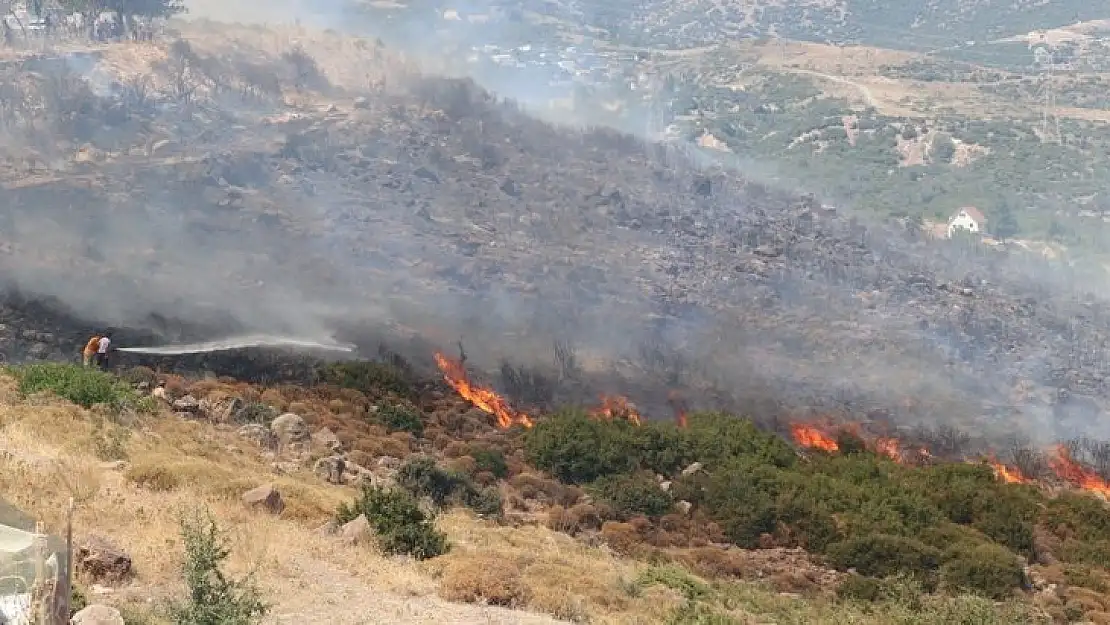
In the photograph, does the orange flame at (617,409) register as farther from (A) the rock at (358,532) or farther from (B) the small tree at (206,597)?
(B) the small tree at (206,597)

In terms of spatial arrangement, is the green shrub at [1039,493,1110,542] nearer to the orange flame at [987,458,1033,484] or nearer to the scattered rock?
the orange flame at [987,458,1033,484]

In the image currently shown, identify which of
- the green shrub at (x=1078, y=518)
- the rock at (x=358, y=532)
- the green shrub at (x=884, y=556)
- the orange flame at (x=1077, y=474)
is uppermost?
the rock at (x=358, y=532)

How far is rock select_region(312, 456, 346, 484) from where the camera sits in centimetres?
2606

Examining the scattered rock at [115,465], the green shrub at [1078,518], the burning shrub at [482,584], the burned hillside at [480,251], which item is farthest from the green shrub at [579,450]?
the scattered rock at [115,465]

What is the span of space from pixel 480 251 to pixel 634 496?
32.4 meters

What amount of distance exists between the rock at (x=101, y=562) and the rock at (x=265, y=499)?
4.45 meters

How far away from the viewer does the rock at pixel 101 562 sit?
14.1 meters

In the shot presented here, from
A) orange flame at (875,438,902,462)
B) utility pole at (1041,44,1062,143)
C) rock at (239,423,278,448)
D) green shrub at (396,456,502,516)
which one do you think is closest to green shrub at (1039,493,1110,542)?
orange flame at (875,438,902,462)

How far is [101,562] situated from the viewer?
14.2 metres

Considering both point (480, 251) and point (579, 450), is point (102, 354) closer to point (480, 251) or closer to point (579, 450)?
point (579, 450)

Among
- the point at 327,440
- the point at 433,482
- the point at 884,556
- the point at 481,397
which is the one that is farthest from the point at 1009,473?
the point at 327,440

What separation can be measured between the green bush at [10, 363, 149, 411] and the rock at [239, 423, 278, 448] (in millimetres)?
2984

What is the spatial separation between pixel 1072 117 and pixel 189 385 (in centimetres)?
11887

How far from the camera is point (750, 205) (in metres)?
77.2
